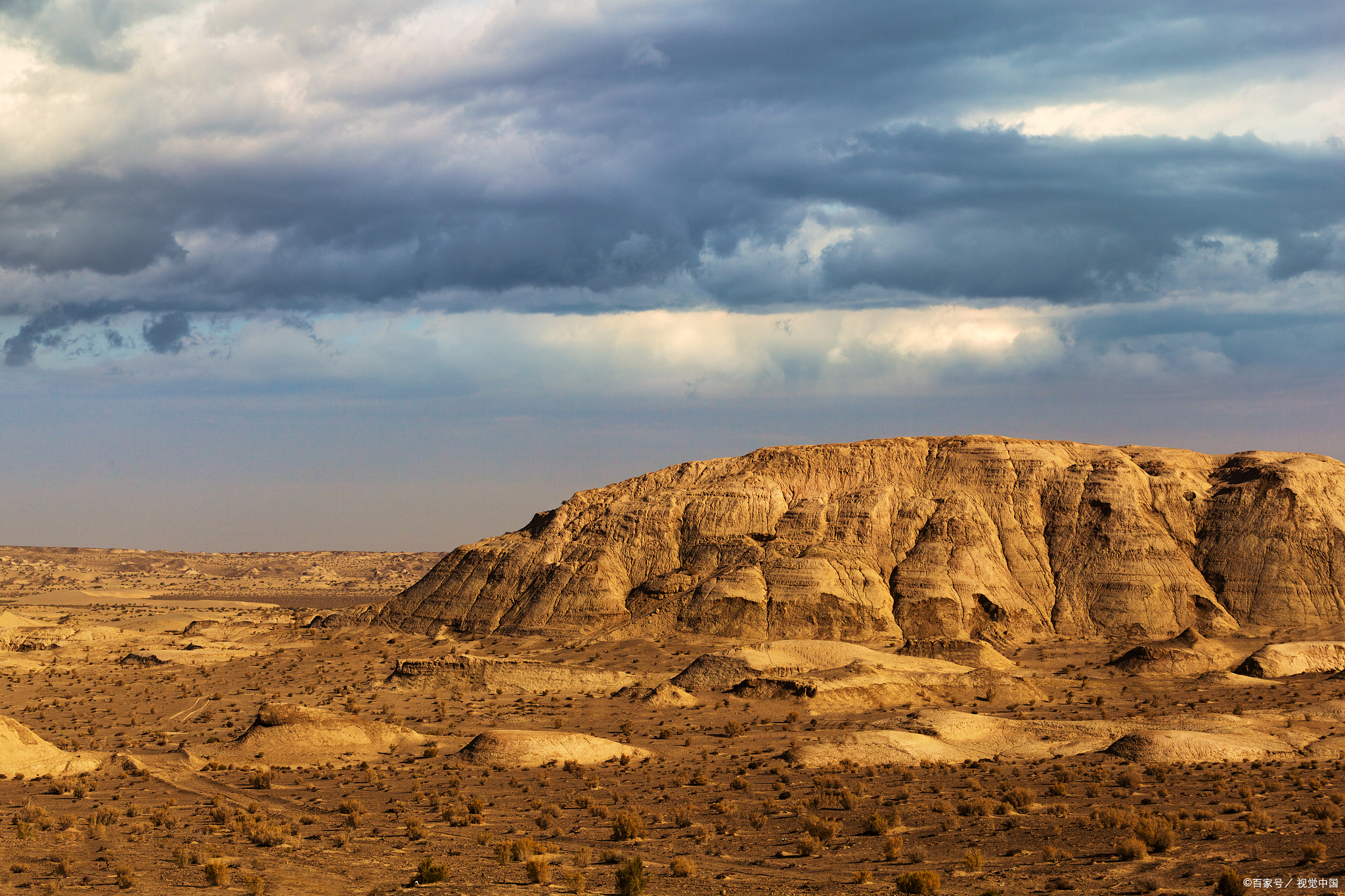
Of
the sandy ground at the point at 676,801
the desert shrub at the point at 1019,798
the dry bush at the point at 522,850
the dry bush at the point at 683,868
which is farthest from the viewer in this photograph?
the desert shrub at the point at 1019,798

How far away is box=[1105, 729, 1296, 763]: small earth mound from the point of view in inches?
1387

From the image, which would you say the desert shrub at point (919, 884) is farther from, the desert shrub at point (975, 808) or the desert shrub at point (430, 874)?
the desert shrub at point (430, 874)

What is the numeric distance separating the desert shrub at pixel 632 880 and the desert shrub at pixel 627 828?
16.5 feet

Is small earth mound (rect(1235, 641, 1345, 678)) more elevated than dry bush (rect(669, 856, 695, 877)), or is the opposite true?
dry bush (rect(669, 856, 695, 877))

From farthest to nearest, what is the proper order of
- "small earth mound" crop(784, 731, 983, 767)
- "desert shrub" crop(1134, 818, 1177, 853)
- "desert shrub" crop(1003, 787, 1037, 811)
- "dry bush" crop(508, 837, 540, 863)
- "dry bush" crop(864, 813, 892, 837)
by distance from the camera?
"small earth mound" crop(784, 731, 983, 767) < "desert shrub" crop(1003, 787, 1037, 811) < "dry bush" crop(864, 813, 892, 837) < "dry bush" crop(508, 837, 540, 863) < "desert shrub" crop(1134, 818, 1177, 853)

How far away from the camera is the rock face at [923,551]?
7150 cm

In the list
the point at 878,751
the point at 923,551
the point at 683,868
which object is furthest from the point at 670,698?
the point at 683,868

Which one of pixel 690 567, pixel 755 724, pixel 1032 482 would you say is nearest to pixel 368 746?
pixel 755 724

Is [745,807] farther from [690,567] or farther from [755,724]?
[690,567]

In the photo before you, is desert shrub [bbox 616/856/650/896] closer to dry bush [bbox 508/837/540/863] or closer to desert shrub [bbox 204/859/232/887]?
dry bush [bbox 508/837/540/863]

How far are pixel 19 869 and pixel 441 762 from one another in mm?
18747

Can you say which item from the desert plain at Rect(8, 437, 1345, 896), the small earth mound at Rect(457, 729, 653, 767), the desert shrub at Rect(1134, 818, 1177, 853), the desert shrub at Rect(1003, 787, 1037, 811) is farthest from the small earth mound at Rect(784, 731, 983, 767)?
the desert shrub at Rect(1134, 818, 1177, 853)

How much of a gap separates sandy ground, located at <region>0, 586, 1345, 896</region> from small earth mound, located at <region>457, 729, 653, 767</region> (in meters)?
0.54

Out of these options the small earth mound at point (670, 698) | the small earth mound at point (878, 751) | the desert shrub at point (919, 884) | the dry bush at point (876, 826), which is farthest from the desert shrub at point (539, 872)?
the small earth mound at point (670, 698)
